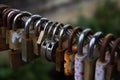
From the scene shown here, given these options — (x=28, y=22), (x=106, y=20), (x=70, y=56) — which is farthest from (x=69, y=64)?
(x=106, y=20)

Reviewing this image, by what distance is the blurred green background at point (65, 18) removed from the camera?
2568 millimetres

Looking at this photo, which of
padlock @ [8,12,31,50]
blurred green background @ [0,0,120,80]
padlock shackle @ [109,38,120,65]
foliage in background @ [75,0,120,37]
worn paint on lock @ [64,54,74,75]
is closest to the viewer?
padlock shackle @ [109,38,120,65]

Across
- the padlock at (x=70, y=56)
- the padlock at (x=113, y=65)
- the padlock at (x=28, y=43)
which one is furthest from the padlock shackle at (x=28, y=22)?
the padlock at (x=113, y=65)

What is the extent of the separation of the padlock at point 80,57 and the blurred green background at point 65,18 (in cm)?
184

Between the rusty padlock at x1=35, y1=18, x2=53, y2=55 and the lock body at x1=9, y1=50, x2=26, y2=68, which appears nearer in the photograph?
the rusty padlock at x1=35, y1=18, x2=53, y2=55

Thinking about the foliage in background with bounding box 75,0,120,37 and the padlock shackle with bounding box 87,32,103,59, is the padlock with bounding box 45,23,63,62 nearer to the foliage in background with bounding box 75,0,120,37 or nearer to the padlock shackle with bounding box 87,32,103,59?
the padlock shackle with bounding box 87,32,103,59

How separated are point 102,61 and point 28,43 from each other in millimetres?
221

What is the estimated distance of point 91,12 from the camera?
3750 mm

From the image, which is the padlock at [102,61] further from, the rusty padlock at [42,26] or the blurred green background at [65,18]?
the blurred green background at [65,18]

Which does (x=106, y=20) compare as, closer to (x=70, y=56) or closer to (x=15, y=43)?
(x=15, y=43)

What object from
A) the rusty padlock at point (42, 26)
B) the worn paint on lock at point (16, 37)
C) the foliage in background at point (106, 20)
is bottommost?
the foliage in background at point (106, 20)

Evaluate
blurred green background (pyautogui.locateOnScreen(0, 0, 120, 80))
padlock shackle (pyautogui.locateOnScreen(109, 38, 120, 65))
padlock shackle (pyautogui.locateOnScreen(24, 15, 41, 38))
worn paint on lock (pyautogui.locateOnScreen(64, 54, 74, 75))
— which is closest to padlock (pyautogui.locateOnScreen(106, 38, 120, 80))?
padlock shackle (pyautogui.locateOnScreen(109, 38, 120, 65))

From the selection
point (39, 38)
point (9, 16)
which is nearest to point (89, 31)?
point (39, 38)

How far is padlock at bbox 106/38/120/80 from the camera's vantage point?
617 millimetres
